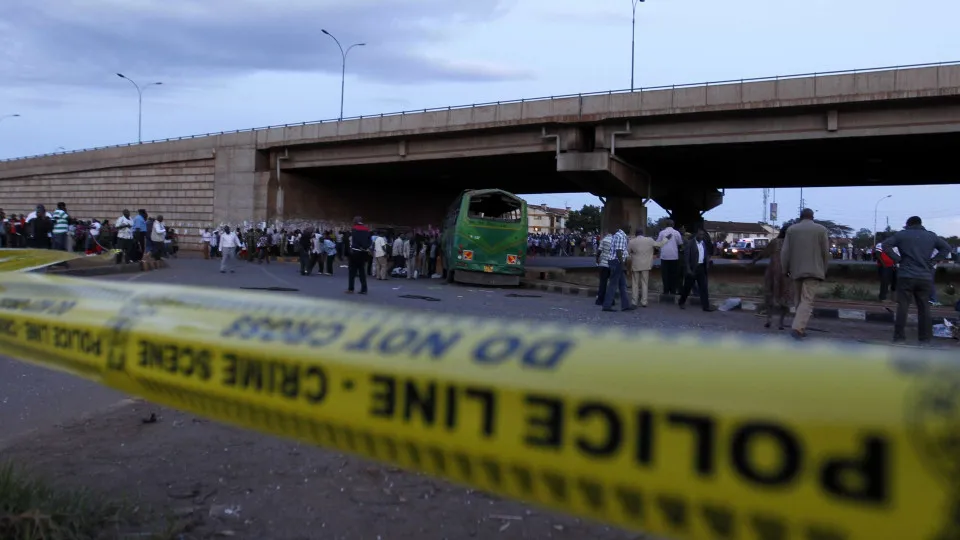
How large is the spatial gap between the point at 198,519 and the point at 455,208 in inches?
791

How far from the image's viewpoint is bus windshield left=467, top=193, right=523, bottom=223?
869 inches

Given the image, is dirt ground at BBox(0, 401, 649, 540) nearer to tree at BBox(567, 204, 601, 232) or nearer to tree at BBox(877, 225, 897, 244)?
tree at BBox(877, 225, 897, 244)

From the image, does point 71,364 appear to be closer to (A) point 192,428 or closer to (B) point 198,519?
(B) point 198,519

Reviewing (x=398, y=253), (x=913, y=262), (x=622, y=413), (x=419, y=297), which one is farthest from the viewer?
(x=398, y=253)

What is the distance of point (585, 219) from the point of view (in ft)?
355

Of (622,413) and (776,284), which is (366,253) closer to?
(776,284)

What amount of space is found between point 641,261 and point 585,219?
94.2m

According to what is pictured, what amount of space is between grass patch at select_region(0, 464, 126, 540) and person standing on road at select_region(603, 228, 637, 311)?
11600mm

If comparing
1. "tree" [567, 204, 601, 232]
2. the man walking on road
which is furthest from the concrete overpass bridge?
"tree" [567, 204, 601, 232]

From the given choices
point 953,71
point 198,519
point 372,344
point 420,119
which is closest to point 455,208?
point 420,119

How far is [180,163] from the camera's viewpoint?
4212 centimetres

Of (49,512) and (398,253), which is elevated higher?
(398,253)

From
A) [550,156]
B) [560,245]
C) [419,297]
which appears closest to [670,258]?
[419,297]

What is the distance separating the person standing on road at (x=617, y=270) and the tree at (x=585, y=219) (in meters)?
91.3
